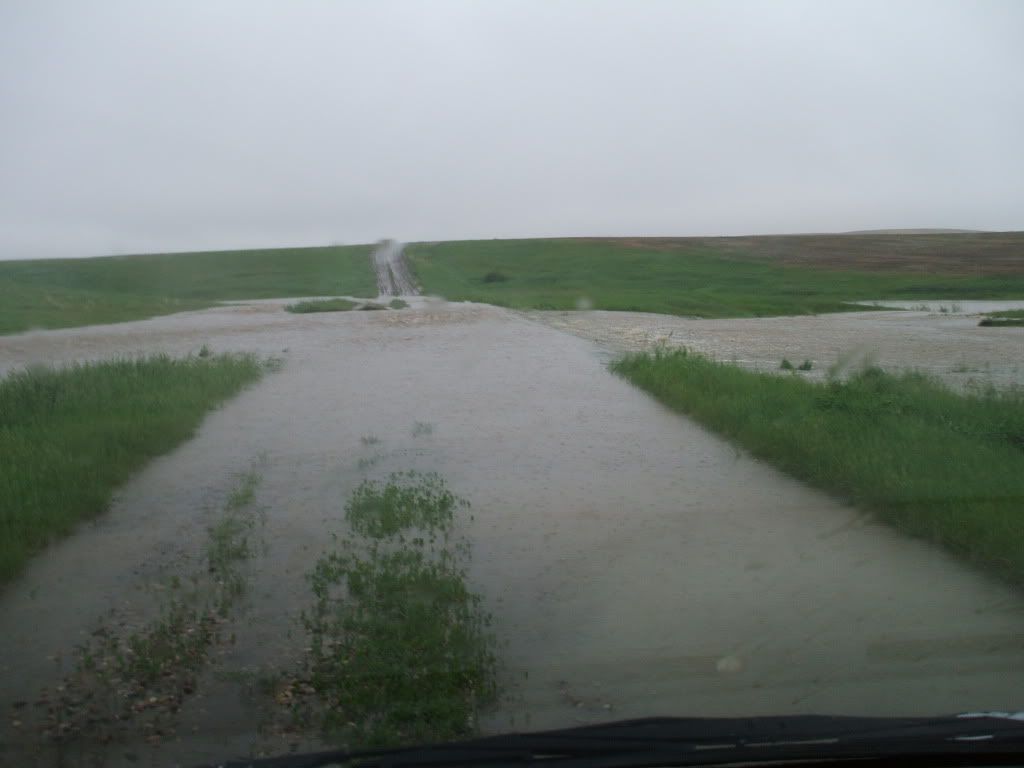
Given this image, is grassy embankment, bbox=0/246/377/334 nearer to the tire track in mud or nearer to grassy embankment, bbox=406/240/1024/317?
the tire track in mud

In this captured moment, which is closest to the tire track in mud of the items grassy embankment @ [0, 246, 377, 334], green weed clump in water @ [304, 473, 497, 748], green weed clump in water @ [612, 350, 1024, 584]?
grassy embankment @ [0, 246, 377, 334]

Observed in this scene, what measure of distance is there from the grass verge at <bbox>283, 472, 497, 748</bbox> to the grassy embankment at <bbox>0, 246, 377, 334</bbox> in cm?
2645

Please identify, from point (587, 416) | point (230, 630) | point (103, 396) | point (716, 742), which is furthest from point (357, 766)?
point (103, 396)

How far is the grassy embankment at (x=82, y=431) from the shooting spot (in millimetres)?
7211

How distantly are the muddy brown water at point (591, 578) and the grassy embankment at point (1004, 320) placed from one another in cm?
2075

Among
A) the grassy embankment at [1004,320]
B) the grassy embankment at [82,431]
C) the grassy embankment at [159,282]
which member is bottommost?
the grassy embankment at [1004,320]

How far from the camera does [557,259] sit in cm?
7881

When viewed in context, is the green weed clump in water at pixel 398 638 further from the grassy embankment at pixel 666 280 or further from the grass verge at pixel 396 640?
the grassy embankment at pixel 666 280

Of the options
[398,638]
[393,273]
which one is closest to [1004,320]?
[398,638]

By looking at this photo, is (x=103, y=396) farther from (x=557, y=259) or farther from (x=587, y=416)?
(x=557, y=259)

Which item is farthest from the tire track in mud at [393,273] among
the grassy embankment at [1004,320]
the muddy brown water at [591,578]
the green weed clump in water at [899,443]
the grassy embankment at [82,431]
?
the muddy brown water at [591,578]

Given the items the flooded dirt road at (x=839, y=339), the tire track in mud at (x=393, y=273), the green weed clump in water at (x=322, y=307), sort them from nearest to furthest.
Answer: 1. the flooded dirt road at (x=839, y=339)
2. the green weed clump in water at (x=322, y=307)
3. the tire track in mud at (x=393, y=273)

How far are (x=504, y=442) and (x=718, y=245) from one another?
7465 cm

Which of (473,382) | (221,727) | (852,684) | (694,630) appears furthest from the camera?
(473,382)
